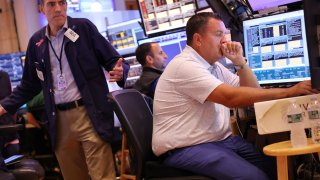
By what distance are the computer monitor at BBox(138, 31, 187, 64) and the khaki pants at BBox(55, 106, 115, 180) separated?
137 cm

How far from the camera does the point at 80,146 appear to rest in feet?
9.21

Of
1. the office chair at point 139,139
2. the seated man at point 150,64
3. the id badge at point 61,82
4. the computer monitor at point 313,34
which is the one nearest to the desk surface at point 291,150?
the computer monitor at point 313,34

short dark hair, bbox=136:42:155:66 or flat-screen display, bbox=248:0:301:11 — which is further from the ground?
flat-screen display, bbox=248:0:301:11

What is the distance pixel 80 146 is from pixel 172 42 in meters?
1.45

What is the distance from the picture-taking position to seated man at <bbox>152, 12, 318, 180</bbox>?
1.97m

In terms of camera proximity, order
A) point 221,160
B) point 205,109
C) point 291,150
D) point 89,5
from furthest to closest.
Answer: point 89,5 → point 205,109 → point 221,160 → point 291,150

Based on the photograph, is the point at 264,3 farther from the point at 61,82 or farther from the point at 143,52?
the point at 143,52

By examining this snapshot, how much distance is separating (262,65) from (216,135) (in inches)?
26.5

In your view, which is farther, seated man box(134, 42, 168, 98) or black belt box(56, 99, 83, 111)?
seated man box(134, 42, 168, 98)

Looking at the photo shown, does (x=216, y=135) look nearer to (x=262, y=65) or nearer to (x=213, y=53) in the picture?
(x=213, y=53)

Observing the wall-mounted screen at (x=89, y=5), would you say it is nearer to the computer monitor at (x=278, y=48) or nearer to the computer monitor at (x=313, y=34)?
the computer monitor at (x=278, y=48)

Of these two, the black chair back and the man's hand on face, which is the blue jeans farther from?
the man's hand on face

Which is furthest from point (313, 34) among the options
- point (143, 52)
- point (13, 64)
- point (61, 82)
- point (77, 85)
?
point (13, 64)

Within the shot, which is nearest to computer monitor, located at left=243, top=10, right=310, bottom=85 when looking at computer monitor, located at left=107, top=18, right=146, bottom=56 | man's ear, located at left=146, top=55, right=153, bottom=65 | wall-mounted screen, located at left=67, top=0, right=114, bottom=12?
man's ear, located at left=146, top=55, right=153, bottom=65
